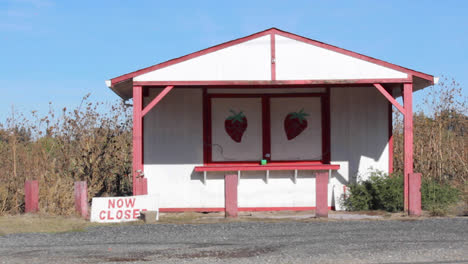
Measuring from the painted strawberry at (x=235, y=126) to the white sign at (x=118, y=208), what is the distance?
2982mm

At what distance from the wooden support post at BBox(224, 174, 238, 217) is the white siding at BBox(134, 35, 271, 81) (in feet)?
6.55

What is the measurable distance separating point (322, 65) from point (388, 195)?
9.64ft

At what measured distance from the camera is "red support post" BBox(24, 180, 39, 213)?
40.5ft

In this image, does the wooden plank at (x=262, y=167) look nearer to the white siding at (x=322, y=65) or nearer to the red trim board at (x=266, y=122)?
the red trim board at (x=266, y=122)

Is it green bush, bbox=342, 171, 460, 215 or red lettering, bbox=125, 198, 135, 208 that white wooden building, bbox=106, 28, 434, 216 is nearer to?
green bush, bbox=342, 171, 460, 215

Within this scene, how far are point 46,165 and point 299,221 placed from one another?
234 inches

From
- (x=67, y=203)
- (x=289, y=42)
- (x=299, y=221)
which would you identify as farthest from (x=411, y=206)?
(x=67, y=203)

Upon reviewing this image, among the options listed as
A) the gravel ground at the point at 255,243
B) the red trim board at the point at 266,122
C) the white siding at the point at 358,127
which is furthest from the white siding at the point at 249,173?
the gravel ground at the point at 255,243

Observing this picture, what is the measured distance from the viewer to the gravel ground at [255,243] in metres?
7.54

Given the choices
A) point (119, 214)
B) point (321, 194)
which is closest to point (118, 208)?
point (119, 214)

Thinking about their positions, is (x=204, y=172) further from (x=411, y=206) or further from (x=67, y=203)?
(x=411, y=206)

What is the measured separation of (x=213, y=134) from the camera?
45.3 ft

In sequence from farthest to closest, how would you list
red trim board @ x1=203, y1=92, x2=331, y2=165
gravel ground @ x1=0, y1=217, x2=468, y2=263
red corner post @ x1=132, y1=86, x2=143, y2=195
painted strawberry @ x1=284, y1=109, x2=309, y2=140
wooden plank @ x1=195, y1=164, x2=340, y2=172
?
painted strawberry @ x1=284, y1=109, x2=309, y2=140 < red trim board @ x1=203, y1=92, x2=331, y2=165 < wooden plank @ x1=195, y1=164, x2=340, y2=172 < red corner post @ x1=132, y1=86, x2=143, y2=195 < gravel ground @ x1=0, y1=217, x2=468, y2=263

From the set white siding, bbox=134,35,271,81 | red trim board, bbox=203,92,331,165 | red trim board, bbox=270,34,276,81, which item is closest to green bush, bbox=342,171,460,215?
red trim board, bbox=203,92,331,165
